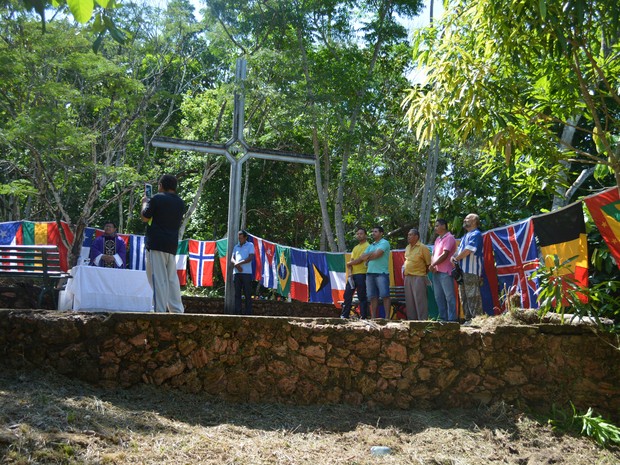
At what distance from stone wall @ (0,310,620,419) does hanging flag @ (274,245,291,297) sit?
6894 mm

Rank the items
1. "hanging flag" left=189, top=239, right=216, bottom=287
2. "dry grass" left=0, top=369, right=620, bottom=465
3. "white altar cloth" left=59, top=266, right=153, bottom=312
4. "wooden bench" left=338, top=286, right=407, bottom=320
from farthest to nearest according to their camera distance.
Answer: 1. "hanging flag" left=189, top=239, right=216, bottom=287
2. "wooden bench" left=338, top=286, right=407, bottom=320
3. "white altar cloth" left=59, top=266, right=153, bottom=312
4. "dry grass" left=0, top=369, right=620, bottom=465

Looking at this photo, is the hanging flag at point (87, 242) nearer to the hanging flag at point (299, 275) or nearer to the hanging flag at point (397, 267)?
the hanging flag at point (299, 275)

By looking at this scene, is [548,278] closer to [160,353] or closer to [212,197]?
[160,353]

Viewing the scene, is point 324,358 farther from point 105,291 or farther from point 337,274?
point 337,274

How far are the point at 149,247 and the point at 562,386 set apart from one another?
415 cm

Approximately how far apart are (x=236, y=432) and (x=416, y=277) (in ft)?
13.6

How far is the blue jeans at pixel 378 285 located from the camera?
8.57 metres

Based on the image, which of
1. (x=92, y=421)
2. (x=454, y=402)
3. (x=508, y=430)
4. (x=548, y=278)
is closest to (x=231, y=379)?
(x=92, y=421)

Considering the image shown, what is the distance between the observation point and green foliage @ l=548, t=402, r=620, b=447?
211 inches

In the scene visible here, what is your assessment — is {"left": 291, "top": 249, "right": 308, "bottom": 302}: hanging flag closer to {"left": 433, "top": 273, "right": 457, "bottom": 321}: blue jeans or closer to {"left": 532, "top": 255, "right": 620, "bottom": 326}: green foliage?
{"left": 433, "top": 273, "right": 457, "bottom": 321}: blue jeans

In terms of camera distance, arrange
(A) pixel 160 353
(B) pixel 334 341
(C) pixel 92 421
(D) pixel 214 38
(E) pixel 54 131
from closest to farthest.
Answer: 1. (C) pixel 92 421
2. (A) pixel 160 353
3. (B) pixel 334 341
4. (E) pixel 54 131
5. (D) pixel 214 38

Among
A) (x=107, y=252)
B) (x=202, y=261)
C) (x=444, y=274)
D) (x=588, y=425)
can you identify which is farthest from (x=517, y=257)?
(x=202, y=261)

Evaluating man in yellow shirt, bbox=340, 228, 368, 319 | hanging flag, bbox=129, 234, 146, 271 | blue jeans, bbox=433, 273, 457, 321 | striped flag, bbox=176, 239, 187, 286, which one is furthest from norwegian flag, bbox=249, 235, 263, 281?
blue jeans, bbox=433, 273, 457, 321

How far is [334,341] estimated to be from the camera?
18.4ft
